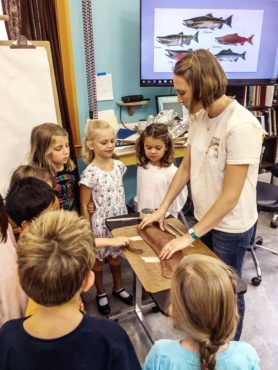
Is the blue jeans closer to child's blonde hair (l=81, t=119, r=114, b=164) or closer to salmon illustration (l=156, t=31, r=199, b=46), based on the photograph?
child's blonde hair (l=81, t=119, r=114, b=164)

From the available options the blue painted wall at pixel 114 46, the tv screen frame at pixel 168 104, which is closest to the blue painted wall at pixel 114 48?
the blue painted wall at pixel 114 46

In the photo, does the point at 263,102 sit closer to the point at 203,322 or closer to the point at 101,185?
the point at 101,185

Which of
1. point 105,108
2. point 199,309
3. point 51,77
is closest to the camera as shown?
point 199,309

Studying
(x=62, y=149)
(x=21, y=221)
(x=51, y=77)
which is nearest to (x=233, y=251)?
(x=21, y=221)

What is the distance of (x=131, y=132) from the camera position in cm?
283

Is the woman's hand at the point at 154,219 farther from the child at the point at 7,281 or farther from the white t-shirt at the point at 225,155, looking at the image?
the child at the point at 7,281

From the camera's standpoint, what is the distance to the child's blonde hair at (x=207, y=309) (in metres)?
0.75

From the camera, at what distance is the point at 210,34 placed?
2.90 m

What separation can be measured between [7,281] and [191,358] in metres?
0.69

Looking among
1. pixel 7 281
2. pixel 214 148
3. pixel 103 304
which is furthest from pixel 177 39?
pixel 7 281

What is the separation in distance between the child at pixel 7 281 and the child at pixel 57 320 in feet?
1.30

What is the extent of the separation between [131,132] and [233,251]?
167 cm

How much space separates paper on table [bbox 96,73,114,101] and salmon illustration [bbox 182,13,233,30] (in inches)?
32.1

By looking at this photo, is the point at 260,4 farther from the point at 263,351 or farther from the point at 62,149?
the point at 263,351
